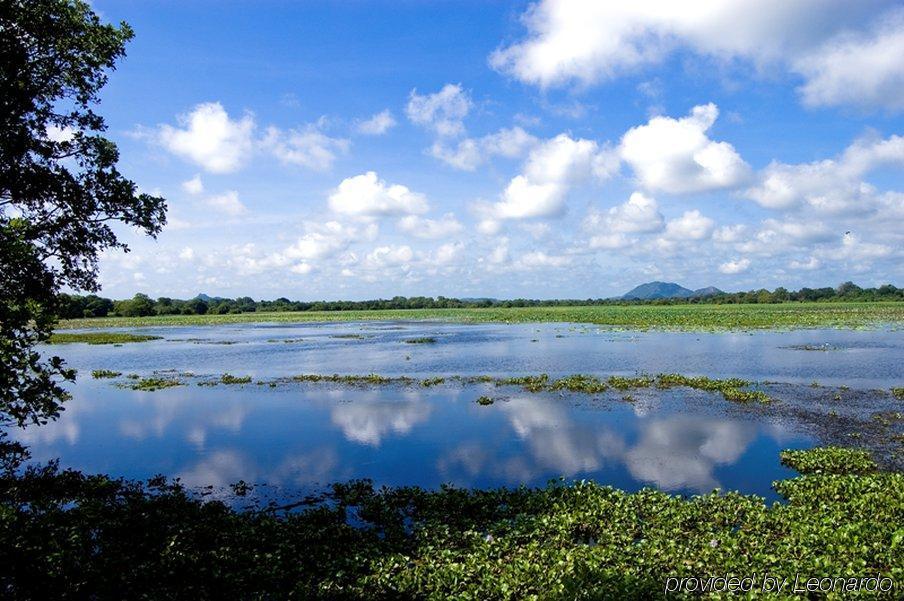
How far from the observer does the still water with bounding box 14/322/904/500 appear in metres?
18.3

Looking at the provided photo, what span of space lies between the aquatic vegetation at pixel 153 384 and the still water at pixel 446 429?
1034 millimetres

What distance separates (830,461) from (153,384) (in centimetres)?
3824

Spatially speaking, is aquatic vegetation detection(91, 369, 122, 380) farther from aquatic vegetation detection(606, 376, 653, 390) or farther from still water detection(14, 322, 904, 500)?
aquatic vegetation detection(606, 376, 653, 390)

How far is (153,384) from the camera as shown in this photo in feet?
124

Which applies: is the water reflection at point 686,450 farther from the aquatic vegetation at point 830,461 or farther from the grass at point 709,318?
the grass at point 709,318

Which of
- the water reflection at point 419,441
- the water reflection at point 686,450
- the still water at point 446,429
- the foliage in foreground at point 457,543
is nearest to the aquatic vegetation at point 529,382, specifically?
the still water at point 446,429

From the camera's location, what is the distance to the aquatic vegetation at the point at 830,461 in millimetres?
16797

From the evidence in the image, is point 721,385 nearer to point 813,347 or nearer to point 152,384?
point 813,347

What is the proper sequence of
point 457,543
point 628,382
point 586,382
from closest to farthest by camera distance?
1. point 457,543
2. point 628,382
3. point 586,382

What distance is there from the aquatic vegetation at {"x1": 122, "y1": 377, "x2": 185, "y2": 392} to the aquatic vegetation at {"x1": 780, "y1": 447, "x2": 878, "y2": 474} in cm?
3582

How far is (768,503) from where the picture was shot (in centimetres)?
1483

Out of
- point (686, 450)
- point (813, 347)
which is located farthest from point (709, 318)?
point (686, 450)

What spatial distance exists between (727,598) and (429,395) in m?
23.5

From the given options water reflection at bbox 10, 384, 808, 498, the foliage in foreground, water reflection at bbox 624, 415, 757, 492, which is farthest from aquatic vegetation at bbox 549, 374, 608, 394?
the foliage in foreground
